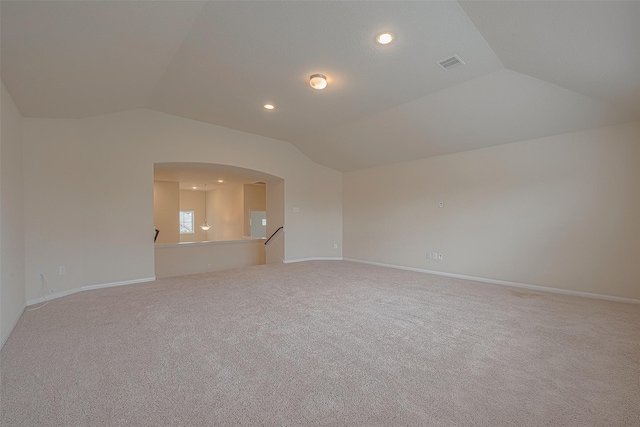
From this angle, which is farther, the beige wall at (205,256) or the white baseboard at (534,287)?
the beige wall at (205,256)

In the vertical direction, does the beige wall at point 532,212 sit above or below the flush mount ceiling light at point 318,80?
below

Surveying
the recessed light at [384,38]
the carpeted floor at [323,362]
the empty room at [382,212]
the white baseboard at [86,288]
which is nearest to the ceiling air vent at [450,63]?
the empty room at [382,212]

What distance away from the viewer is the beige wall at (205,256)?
23.4 ft

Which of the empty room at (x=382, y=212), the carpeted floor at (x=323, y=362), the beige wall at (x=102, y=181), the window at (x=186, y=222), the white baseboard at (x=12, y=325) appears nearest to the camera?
the carpeted floor at (x=323, y=362)

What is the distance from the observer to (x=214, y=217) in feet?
44.1

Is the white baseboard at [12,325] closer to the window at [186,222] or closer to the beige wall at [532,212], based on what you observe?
the beige wall at [532,212]

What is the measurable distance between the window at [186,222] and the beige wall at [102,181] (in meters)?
8.92

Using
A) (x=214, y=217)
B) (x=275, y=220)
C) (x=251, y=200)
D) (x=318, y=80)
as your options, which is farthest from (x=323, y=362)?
(x=214, y=217)

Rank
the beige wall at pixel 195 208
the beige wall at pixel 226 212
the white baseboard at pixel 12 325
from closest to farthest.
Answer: the white baseboard at pixel 12 325 < the beige wall at pixel 226 212 < the beige wall at pixel 195 208

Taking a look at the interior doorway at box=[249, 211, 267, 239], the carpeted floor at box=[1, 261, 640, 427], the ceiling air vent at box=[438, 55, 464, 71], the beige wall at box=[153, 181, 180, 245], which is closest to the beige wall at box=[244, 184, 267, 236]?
the interior doorway at box=[249, 211, 267, 239]

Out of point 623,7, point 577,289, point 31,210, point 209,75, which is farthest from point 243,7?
point 577,289

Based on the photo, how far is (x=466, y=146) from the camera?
203 inches

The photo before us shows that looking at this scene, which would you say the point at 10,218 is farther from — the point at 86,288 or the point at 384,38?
the point at 384,38

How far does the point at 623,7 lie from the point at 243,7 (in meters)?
2.94
